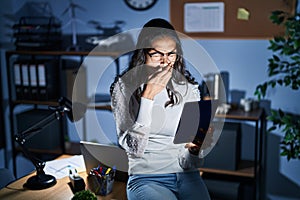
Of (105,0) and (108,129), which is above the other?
(105,0)

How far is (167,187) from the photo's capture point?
72.8 inches

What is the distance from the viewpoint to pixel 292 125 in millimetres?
2422

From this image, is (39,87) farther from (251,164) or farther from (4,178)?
(251,164)

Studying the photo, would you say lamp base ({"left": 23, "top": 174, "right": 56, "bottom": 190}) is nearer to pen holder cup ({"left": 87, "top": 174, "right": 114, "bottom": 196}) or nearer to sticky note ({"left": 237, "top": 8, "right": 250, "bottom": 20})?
pen holder cup ({"left": 87, "top": 174, "right": 114, "bottom": 196})

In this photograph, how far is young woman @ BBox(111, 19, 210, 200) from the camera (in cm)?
181

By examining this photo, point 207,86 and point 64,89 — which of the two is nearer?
point 207,86

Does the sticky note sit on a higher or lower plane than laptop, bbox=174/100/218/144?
higher

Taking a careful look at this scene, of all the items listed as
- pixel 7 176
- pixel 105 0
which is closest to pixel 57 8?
pixel 105 0

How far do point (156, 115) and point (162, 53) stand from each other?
11.1 inches

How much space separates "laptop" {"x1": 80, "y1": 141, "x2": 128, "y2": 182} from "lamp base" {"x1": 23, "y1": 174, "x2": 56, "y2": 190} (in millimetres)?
184

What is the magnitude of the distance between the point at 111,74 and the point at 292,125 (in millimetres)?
1400

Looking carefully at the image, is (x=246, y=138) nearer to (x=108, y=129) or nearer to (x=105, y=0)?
(x=108, y=129)

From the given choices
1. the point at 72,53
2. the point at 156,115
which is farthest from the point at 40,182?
the point at 72,53

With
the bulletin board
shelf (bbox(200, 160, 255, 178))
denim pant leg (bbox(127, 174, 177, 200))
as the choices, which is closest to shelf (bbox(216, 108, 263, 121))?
shelf (bbox(200, 160, 255, 178))
